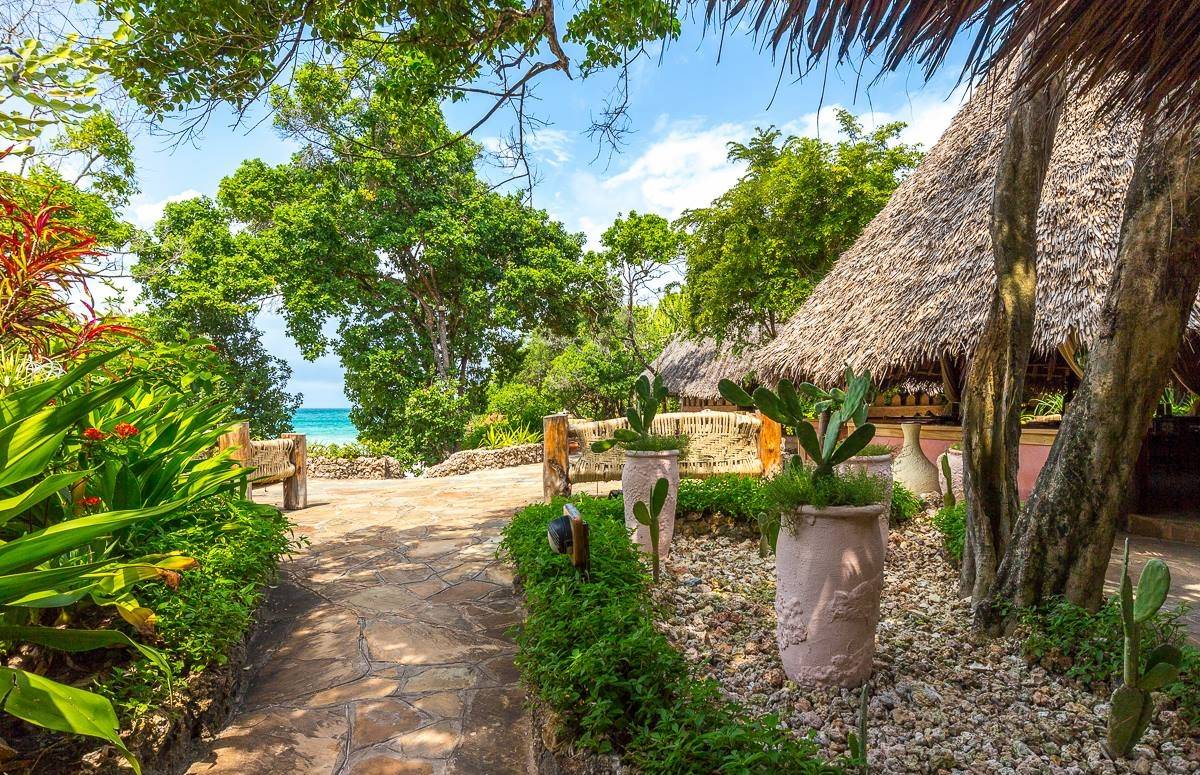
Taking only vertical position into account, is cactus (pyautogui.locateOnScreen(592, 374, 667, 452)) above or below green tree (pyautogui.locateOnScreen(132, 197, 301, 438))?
below

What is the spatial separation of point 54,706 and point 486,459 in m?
10.9

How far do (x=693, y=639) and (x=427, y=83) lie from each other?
419 centimetres

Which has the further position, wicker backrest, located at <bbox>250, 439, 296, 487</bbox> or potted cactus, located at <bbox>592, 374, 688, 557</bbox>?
wicker backrest, located at <bbox>250, 439, 296, 487</bbox>

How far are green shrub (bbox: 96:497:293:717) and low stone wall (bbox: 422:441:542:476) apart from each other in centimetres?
806

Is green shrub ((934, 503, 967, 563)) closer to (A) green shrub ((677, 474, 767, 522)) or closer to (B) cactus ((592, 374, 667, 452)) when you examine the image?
(A) green shrub ((677, 474, 767, 522))

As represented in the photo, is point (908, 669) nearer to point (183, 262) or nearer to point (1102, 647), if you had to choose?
point (1102, 647)

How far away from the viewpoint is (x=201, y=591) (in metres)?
2.74

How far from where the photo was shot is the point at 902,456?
7430mm

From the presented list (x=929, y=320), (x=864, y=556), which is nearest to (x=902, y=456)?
(x=929, y=320)

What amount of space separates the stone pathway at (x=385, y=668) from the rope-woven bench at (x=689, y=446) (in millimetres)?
1084

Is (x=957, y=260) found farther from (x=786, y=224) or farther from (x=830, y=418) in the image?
(x=786, y=224)

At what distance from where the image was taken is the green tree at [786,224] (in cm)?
1193

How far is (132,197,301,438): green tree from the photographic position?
44.7 feet

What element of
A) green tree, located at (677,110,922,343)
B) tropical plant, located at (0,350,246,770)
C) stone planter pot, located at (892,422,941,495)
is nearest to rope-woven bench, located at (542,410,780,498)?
stone planter pot, located at (892,422,941,495)
